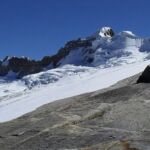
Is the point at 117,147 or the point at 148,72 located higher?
the point at 148,72

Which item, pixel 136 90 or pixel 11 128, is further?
pixel 136 90

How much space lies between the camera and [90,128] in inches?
389

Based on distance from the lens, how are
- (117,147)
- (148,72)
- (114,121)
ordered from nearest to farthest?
(117,147), (114,121), (148,72)

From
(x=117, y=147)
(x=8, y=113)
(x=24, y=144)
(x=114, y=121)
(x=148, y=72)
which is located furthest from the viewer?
(x=8, y=113)

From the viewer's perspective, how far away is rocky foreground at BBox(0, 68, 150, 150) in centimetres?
896

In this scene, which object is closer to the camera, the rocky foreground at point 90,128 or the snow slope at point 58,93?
the rocky foreground at point 90,128

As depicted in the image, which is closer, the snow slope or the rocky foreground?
the rocky foreground

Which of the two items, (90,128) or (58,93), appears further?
(58,93)

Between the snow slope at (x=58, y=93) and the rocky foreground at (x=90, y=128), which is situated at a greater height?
the snow slope at (x=58, y=93)

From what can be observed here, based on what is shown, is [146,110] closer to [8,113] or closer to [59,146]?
[59,146]

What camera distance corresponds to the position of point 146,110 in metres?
10.6

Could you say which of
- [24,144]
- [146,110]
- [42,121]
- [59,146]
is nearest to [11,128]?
[42,121]

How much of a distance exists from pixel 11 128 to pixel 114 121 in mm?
2166

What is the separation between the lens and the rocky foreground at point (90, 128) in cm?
896
